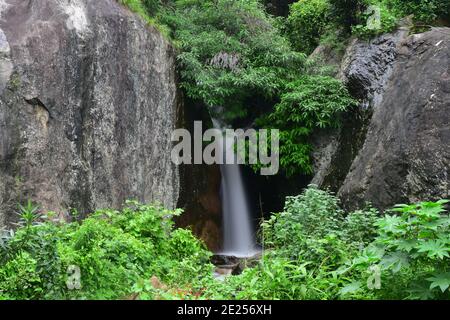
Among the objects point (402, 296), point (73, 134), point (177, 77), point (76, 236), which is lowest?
point (402, 296)

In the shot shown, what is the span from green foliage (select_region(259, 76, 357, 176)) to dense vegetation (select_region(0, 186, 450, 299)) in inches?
184

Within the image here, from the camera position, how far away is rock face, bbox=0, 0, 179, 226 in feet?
24.8

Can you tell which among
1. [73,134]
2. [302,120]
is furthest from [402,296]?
[302,120]

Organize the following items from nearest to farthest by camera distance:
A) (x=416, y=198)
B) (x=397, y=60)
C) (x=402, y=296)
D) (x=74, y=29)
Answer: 1. (x=402, y=296)
2. (x=416, y=198)
3. (x=74, y=29)
4. (x=397, y=60)

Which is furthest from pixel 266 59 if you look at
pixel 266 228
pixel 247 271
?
pixel 247 271

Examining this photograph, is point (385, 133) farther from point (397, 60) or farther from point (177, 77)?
point (177, 77)

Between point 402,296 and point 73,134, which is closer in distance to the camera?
point 402,296

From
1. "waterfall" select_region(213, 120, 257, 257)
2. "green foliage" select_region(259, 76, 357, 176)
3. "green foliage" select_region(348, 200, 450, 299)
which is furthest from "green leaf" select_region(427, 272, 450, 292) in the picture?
"waterfall" select_region(213, 120, 257, 257)

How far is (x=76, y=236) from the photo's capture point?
4672 millimetres

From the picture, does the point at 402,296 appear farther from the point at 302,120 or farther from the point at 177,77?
the point at 177,77

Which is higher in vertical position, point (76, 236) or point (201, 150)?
point (201, 150)

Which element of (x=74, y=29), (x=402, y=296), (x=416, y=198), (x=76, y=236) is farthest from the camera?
(x=74, y=29)

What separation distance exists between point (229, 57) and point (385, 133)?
13.2 feet

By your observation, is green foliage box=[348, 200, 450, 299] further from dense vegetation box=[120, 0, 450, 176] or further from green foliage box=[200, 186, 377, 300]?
dense vegetation box=[120, 0, 450, 176]
